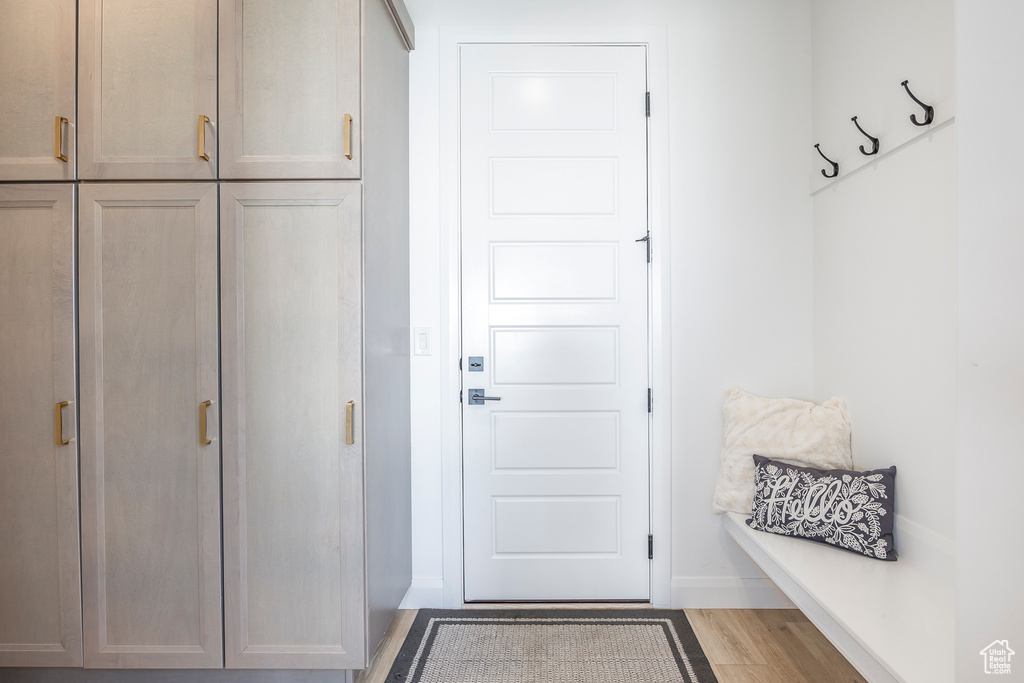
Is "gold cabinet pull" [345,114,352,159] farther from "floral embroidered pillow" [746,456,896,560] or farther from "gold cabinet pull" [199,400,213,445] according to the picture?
"floral embroidered pillow" [746,456,896,560]

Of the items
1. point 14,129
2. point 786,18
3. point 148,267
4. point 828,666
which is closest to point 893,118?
point 786,18

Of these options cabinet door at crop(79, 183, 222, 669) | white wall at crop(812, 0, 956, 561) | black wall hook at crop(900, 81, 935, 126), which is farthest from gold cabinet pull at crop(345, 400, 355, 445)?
black wall hook at crop(900, 81, 935, 126)

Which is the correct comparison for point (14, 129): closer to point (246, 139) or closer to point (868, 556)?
point (246, 139)

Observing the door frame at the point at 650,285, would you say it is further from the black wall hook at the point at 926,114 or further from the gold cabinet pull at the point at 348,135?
the black wall hook at the point at 926,114

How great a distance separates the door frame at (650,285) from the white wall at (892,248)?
2.08 ft

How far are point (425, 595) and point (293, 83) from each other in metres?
2.02

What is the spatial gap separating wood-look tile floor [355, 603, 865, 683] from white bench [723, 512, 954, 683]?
35cm

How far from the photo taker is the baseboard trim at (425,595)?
2.29 metres

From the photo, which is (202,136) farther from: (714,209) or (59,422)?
(714,209)

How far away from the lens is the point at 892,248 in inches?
70.6

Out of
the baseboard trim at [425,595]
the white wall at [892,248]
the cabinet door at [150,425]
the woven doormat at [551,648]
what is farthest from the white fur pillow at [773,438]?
the cabinet door at [150,425]

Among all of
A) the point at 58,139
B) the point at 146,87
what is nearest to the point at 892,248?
the point at 146,87

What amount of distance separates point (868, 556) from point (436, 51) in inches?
→ 98.5

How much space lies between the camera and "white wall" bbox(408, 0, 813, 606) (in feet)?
7.39
